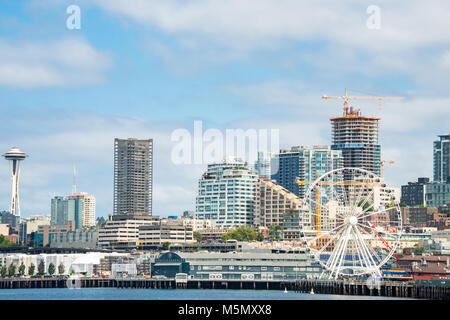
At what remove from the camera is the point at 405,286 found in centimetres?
16275

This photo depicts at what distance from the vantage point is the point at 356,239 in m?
165

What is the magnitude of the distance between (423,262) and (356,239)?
2582cm
